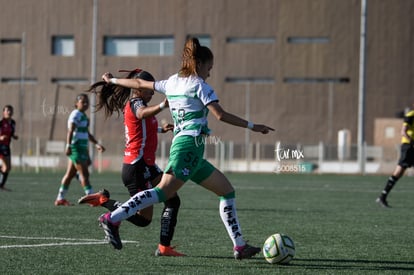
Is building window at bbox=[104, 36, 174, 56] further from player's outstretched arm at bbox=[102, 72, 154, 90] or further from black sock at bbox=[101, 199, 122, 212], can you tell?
player's outstretched arm at bbox=[102, 72, 154, 90]

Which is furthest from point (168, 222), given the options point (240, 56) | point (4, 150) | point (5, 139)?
point (240, 56)

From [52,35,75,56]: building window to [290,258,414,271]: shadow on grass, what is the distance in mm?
51736

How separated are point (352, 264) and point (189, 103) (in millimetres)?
2326

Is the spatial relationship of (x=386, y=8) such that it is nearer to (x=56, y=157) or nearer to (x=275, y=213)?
(x=56, y=157)

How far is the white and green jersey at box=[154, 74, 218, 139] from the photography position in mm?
8672

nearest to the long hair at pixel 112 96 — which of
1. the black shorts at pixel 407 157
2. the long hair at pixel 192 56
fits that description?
the long hair at pixel 192 56

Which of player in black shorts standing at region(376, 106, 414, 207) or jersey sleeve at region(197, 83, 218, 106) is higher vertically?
jersey sleeve at region(197, 83, 218, 106)

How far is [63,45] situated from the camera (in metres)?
60.0

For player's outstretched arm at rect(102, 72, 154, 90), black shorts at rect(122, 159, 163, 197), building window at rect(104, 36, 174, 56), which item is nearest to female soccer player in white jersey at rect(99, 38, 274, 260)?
player's outstretched arm at rect(102, 72, 154, 90)

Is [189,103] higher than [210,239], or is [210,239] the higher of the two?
[189,103]

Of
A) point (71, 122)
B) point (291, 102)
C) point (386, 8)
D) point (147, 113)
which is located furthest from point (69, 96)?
point (147, 113)

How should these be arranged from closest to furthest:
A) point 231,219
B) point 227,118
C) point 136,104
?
point 227,118 < point 231,219 < point 136,104

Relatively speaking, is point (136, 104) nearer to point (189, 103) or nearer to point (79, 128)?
point (189, 103)

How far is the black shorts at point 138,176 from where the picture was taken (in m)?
9.88
